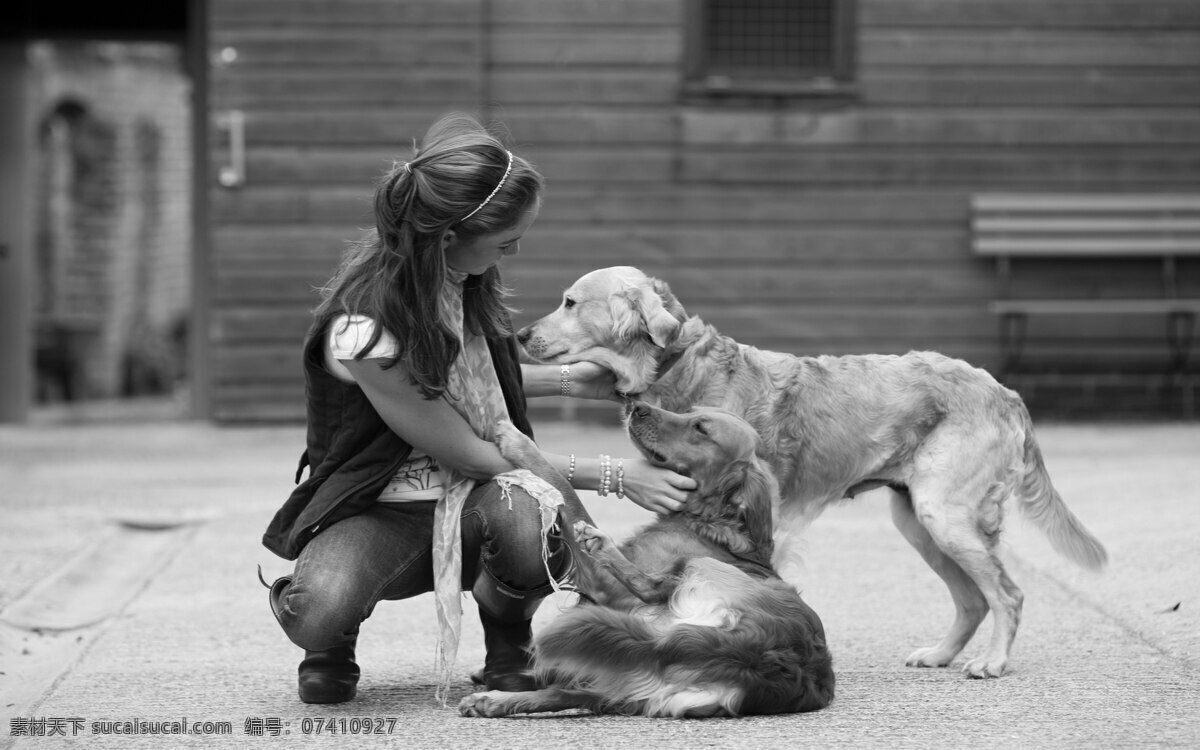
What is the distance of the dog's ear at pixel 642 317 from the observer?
4.22m

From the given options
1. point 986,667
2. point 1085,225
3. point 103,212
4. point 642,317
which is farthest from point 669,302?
point 103,212

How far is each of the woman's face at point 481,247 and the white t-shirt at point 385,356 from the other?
0.86ft

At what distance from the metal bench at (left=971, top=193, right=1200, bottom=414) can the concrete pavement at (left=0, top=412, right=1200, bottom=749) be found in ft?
5.80

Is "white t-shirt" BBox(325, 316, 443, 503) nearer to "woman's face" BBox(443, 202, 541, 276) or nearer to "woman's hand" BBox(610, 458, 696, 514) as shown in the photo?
"woman's face" BBox(443, 202, 541, 276)

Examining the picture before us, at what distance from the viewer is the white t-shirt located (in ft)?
11.0

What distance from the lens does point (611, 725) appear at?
3246 mm

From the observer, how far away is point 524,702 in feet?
10.8

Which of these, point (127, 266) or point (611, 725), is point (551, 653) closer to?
point (611, 725)

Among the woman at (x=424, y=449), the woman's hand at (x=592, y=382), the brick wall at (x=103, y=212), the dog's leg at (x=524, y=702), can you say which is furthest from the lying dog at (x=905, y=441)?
the brick wall at (x=103, y=212)

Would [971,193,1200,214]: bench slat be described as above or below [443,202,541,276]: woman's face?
below

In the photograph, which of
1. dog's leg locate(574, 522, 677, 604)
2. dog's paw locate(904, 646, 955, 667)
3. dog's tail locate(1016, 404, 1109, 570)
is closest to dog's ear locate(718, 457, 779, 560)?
dog's leg locate(574, 522, 677, 604)

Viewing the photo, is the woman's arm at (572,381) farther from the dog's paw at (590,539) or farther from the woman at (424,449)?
the dog's paw at (590,539)

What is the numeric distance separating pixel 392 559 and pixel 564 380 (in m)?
0.91

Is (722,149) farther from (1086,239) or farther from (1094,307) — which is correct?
(1094,307)
